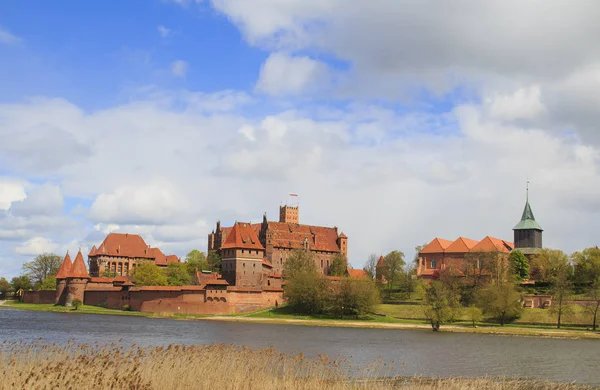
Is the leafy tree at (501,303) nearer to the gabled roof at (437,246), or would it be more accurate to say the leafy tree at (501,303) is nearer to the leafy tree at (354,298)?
the leafy tree at (354,298)

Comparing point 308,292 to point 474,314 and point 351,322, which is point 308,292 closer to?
point 351,322

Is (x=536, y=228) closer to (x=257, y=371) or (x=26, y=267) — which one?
(x=26, y=267)

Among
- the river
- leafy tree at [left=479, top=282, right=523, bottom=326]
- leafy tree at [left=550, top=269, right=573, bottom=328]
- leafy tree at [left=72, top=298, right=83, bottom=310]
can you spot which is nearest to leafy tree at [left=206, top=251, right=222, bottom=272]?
leafy tree at [left=72, top=298, right=83, bottom=310]

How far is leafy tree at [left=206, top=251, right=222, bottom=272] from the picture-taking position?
3932 inches

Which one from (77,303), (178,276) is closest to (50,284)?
(77,303)

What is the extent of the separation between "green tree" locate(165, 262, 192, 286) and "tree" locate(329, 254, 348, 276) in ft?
70.4

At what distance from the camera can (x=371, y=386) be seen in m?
17.9

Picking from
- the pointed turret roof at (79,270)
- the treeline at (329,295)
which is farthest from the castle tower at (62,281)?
the treeline at (329,295)

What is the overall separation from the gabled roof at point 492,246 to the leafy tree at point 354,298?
20962mm

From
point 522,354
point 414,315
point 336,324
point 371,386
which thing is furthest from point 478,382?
point 414,315

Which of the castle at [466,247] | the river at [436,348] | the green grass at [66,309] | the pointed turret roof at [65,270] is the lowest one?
the green grass at [66,309]

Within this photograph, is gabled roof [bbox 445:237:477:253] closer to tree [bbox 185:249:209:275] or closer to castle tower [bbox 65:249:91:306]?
tree [bbox 185:249:209:275]

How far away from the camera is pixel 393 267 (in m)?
87.9

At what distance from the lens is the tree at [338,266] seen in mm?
101062
